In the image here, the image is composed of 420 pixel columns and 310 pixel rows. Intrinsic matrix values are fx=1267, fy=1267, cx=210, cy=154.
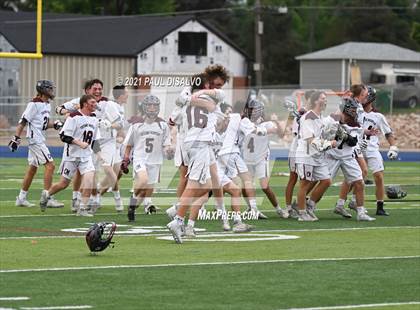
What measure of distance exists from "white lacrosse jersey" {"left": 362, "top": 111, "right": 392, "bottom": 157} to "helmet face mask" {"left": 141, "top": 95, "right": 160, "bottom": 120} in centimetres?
297

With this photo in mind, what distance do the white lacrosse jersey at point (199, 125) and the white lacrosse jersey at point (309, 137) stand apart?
107 inches

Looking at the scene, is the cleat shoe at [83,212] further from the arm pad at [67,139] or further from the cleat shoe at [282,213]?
the cleat shoe at [282,213]

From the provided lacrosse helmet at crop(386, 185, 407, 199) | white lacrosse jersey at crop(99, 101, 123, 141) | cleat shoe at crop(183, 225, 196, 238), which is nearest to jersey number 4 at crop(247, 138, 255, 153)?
white lacrosse jersey at crop(99, 101, 123, 141)

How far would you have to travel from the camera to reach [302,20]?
87.3m

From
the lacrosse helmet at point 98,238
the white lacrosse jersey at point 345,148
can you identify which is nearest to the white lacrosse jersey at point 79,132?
the white lacrosse jersey at point 345,148

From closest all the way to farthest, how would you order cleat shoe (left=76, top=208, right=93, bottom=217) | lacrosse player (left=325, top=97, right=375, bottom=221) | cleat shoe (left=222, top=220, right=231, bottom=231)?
cleat shoe (left=222, top=220, right=231, bottom=231) < lacrosse player (left=325, top=97, right=375, bottom=221) < cleat shoe (left=76, top=208, right=93, bottom=217)

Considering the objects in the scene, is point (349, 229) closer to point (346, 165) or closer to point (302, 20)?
point (346, 165)

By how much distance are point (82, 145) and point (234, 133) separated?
2.05 meters

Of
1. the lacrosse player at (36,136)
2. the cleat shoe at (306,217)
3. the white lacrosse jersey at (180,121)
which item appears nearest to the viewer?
the white lacrosse jersey at (180,121)

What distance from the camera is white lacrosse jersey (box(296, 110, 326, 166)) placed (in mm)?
16062

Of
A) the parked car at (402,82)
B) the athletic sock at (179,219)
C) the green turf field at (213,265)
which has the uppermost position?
the parked car at (402,82)

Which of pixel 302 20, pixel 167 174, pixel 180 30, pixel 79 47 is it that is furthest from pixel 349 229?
pixel 302 20

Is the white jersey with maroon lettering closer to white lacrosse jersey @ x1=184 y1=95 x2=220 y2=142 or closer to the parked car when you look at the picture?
white lacrosse jersey @ x1=184 y1=95 x2=220 y2=142

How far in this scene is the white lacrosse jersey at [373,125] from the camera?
57.3 feet
